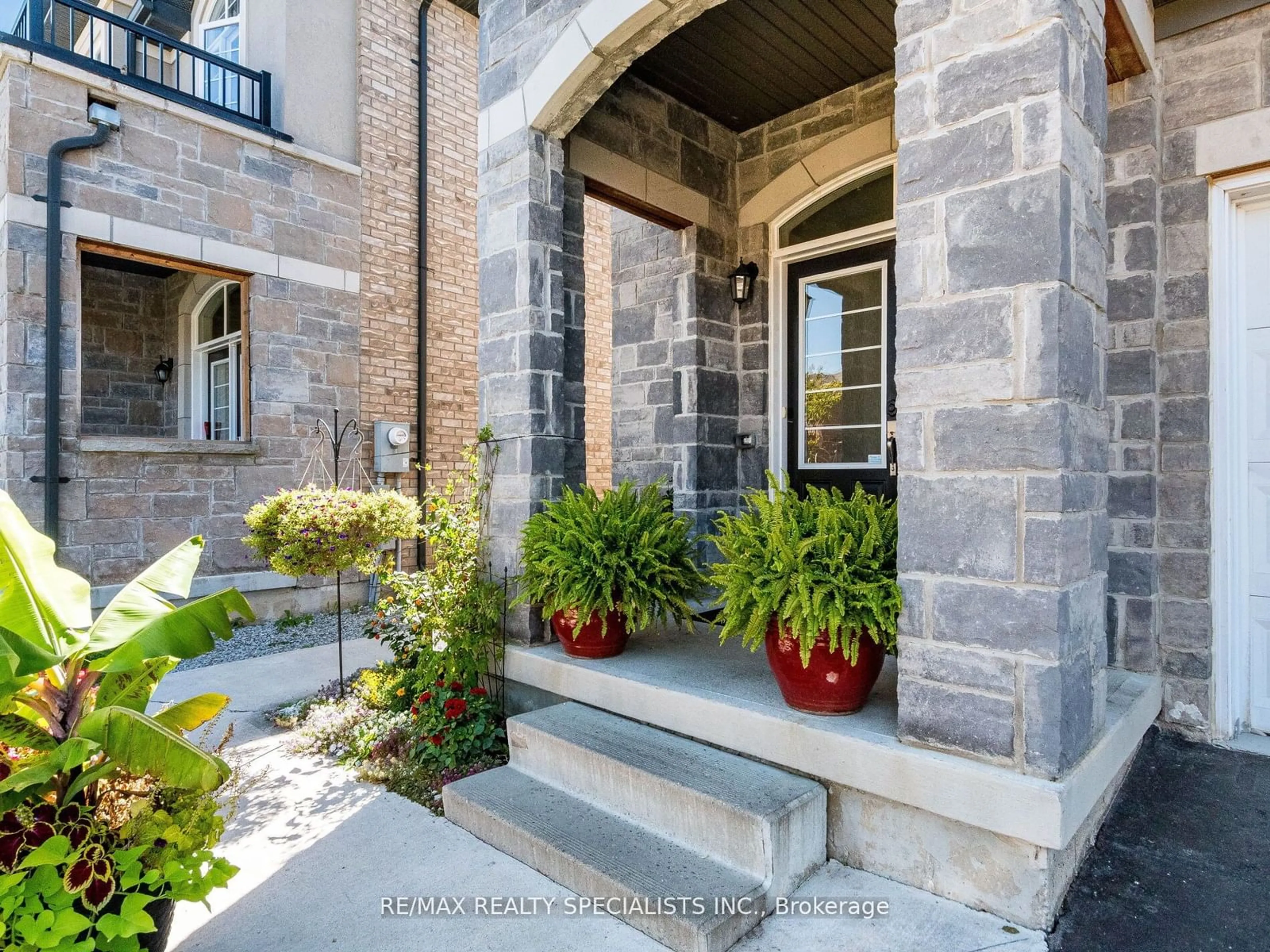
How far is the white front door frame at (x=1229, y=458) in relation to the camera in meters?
3.06

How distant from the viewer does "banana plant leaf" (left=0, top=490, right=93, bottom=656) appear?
5.92ft

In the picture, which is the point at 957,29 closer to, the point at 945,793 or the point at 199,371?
the point at 945,793

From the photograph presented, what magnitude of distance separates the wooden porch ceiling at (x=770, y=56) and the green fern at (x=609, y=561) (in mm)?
2503

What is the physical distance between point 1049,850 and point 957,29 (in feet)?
7.83

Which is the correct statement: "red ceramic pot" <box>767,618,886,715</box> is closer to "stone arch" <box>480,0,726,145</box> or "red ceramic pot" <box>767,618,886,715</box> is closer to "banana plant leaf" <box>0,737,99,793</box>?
"banana plant leaf" <box>0,737,99,793</box>

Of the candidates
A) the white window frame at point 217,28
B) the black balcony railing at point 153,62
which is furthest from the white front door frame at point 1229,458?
the white window frame at point 217,28

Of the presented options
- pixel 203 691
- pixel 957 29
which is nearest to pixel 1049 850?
pixel 957 29

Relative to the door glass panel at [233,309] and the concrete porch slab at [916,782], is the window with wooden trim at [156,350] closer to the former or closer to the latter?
the door glass panel at [233,309]

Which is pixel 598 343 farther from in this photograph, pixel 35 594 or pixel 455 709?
pixel 35 594

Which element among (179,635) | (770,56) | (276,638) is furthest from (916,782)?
(276,638)

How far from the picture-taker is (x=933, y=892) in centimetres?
221

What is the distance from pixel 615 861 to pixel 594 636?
1.11 meters

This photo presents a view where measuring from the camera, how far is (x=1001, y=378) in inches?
80.8

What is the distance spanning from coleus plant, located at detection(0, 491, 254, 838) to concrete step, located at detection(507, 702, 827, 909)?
1233 millimetres
